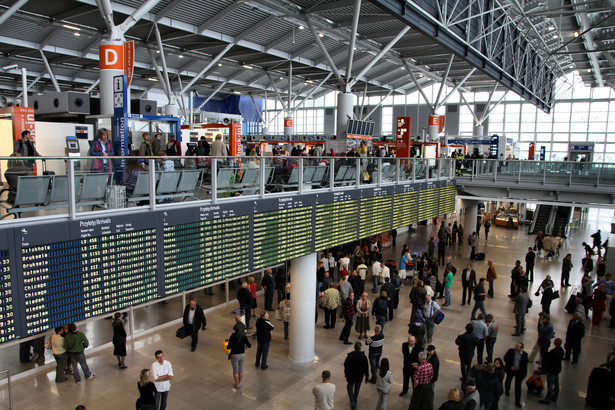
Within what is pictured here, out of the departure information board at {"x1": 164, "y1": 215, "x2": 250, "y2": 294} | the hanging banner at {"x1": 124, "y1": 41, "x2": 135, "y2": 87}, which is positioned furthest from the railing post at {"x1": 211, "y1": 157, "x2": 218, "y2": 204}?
the hanging banner at {"x1": 124, "y1": 41, "x2": 135, "y2": 87}

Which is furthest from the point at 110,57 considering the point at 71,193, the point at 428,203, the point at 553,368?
the point at 553,368

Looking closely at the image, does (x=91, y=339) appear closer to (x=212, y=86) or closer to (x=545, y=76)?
(x=212, y=86)

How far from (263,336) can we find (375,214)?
15.2 feet

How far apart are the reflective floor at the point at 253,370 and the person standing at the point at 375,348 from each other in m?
0.42

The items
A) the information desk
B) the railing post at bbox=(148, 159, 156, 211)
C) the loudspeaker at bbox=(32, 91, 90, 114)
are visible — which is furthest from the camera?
the loudspeaker at bbox=(32, 91, 90, 114)

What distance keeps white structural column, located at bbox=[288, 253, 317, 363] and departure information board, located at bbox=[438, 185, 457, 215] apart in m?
8.09

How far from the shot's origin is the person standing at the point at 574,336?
1108 cm

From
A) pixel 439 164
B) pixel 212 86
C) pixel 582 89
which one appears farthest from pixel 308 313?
pixel 582 89

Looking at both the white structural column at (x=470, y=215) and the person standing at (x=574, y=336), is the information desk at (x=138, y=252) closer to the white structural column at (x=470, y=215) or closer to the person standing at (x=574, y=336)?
the person standing at (x=574, y=336)

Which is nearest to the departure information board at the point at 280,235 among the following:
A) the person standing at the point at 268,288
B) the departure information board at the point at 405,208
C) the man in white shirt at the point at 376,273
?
the departure information board at the point at 405,208

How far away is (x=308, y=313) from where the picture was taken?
11594mm

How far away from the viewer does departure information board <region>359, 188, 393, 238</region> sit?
39.8ft

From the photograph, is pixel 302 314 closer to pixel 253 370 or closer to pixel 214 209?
pixel 253 370

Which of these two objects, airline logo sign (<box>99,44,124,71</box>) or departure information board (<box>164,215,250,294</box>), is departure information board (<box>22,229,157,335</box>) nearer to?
departure information board (<box>164,215,250,294</box>)
